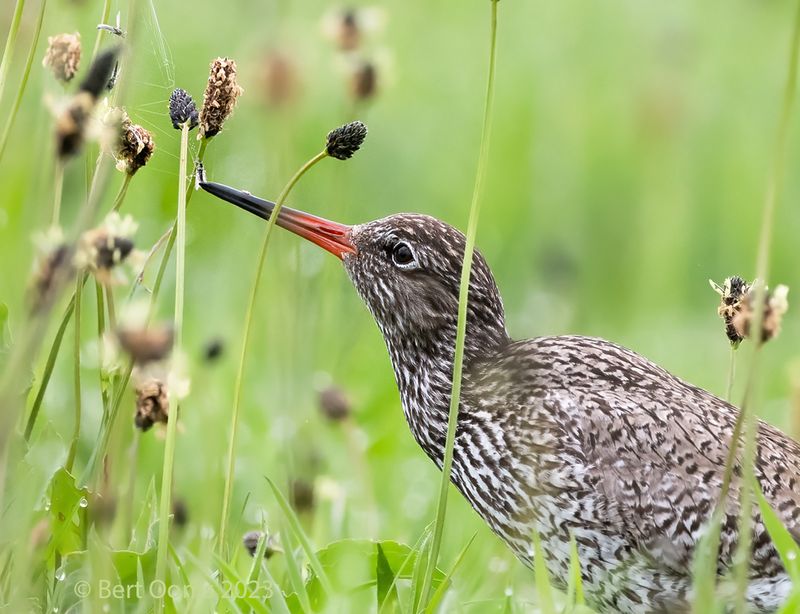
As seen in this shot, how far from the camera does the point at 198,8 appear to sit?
9.65 meters

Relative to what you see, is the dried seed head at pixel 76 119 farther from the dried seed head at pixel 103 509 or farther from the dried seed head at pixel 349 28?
the dried seed head at pixel 349 28

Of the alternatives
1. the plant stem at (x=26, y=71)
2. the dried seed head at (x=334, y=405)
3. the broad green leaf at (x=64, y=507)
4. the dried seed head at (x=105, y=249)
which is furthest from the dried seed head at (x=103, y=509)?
the dried seed head at (x=334, y=405)

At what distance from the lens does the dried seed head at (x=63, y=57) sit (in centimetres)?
301

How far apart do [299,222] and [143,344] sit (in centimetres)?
202

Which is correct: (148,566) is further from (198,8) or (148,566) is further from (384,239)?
(198,8)

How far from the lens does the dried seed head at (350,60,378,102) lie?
5051mm

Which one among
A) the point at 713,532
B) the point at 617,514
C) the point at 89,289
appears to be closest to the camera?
the point at 713,532

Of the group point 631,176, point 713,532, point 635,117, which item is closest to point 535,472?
point 713,532

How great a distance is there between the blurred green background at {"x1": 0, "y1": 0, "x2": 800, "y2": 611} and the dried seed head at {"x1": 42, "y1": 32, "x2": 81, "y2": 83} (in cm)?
15

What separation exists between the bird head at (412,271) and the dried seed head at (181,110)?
55.2 inches

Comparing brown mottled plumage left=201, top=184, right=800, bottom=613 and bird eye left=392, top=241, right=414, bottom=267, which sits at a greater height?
bird eye left=392, top=241, right=414, bottom=267

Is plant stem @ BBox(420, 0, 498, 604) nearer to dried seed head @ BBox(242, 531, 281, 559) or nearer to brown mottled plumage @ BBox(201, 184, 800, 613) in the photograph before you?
brown mottled plumage @ BBox(201, 184, 800, 613)

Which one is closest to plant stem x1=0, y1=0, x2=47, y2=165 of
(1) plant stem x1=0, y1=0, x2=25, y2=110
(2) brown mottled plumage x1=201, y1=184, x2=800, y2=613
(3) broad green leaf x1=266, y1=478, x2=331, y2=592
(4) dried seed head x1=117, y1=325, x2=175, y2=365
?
(1) plant stem x1=0, y1=0, x2=25, y2=110

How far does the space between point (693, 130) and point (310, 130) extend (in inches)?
116
